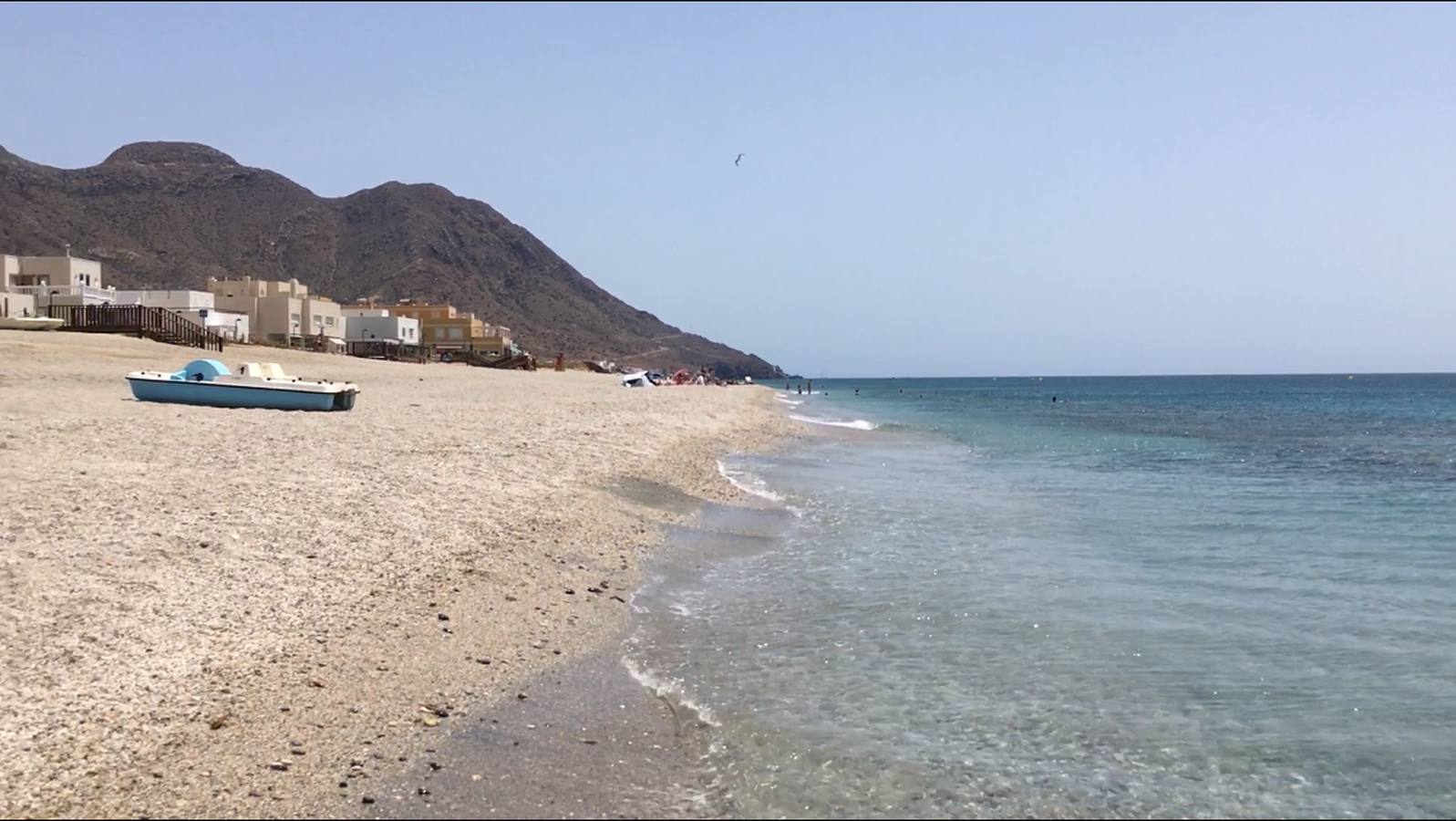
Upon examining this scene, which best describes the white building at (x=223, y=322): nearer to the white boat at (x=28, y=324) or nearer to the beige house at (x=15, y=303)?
the beige house at (x=15, y=303)

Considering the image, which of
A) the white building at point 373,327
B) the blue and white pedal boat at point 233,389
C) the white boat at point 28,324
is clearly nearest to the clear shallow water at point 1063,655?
the blue and white pedal boat at point 233,389

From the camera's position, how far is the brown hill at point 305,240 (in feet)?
393

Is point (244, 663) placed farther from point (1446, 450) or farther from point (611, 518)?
point (1446, 450)

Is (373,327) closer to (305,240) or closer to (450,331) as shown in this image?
(450,331)

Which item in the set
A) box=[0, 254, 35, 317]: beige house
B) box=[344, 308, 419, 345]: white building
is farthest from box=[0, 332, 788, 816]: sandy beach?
box=[344, 308, 419, 345]: white building

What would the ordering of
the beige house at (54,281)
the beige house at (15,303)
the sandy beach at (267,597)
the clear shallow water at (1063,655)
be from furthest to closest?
the beige house at (54,281) < the beige house at (15,303) < the clear shallow water at (1063,655) < the sandy beach at (267,597)

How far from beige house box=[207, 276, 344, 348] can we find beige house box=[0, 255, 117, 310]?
8.53 metres

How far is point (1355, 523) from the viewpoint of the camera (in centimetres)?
1570

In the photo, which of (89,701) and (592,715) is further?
(592,715)

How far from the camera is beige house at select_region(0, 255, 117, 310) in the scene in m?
45.0

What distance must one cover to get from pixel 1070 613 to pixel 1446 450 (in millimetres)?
30386

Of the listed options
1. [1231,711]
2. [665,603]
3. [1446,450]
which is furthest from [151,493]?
[1446,450]

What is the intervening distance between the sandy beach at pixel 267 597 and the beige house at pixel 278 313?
45672mm

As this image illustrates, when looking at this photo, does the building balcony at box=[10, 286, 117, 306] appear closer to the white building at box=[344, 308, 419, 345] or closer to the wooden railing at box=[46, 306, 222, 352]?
the wooden railing at box=[46, 306, 222, 352]
